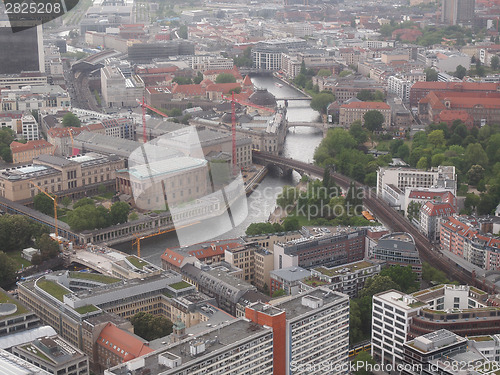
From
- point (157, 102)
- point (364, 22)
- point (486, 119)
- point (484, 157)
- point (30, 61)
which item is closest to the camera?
point (484, 157)

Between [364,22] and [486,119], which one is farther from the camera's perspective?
[364,22]

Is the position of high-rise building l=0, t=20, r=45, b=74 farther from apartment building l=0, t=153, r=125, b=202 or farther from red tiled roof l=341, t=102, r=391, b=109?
red tiled roof l=341, t=102, r=391, b=109

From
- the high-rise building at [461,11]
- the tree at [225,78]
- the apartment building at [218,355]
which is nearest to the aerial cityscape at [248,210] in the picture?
the apartment building at [218,355]

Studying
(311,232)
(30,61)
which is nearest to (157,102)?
(30,61)

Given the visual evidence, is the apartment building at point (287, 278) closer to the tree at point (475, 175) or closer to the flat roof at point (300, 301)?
the flat roof at point (300, 301)

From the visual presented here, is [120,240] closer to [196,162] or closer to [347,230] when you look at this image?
[196,162]
